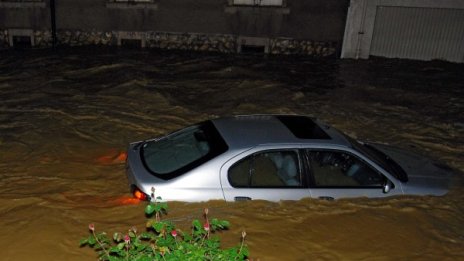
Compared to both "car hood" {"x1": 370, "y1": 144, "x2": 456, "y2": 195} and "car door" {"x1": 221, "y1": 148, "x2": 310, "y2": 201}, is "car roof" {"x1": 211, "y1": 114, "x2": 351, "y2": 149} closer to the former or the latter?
"car door" {"x1": 221, "y1": 148, "x2": 310, "y2": 201}

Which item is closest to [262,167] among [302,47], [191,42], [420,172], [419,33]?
[420,172]

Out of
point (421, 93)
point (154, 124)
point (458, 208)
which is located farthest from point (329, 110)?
point (458, 208)

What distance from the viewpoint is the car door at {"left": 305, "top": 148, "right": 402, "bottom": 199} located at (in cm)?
507

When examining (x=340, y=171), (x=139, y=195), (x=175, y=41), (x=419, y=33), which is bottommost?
(x=139, y=195)

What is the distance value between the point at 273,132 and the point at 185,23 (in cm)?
1124

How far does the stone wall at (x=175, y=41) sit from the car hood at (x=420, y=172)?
9.51 metres

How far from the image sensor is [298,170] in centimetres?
504

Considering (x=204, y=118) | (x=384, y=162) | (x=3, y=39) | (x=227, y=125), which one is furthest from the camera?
(x=3, y=39)

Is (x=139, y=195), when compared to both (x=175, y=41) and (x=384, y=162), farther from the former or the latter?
(x=175, y=41)

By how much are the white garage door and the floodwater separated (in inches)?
24.3

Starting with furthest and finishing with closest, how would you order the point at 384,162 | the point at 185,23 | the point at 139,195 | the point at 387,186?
the point at 185,23 → the point at 384,162 → the point at 387,186 → the point at 139,195

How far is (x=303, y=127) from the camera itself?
18.2ft

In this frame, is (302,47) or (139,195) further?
(302,47)

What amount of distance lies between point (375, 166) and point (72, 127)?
578 centimetres
